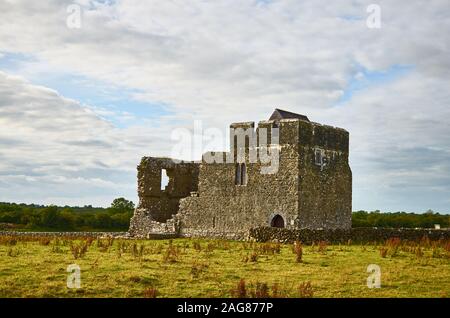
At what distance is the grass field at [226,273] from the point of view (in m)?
12.9

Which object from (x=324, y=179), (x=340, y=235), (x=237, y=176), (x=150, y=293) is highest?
(x=237, y=176)

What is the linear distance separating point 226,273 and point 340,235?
1085 cm

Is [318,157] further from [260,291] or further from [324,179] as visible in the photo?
[260,291]

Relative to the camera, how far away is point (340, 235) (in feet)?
82.4

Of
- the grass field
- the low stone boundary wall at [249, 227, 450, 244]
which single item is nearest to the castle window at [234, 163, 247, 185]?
the low stone boundary wall at [249, 227, 450, 244]

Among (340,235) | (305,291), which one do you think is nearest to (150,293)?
(305,291)

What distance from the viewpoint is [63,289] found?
12961 millimetres

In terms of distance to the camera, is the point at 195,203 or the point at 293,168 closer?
the point at 293,168

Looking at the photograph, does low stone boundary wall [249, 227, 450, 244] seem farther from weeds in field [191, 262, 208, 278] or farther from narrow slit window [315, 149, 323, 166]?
weeds in field [191, 262, 208, 278]

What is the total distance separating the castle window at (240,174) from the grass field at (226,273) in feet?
32.7

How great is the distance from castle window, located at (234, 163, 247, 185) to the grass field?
9.96 m
